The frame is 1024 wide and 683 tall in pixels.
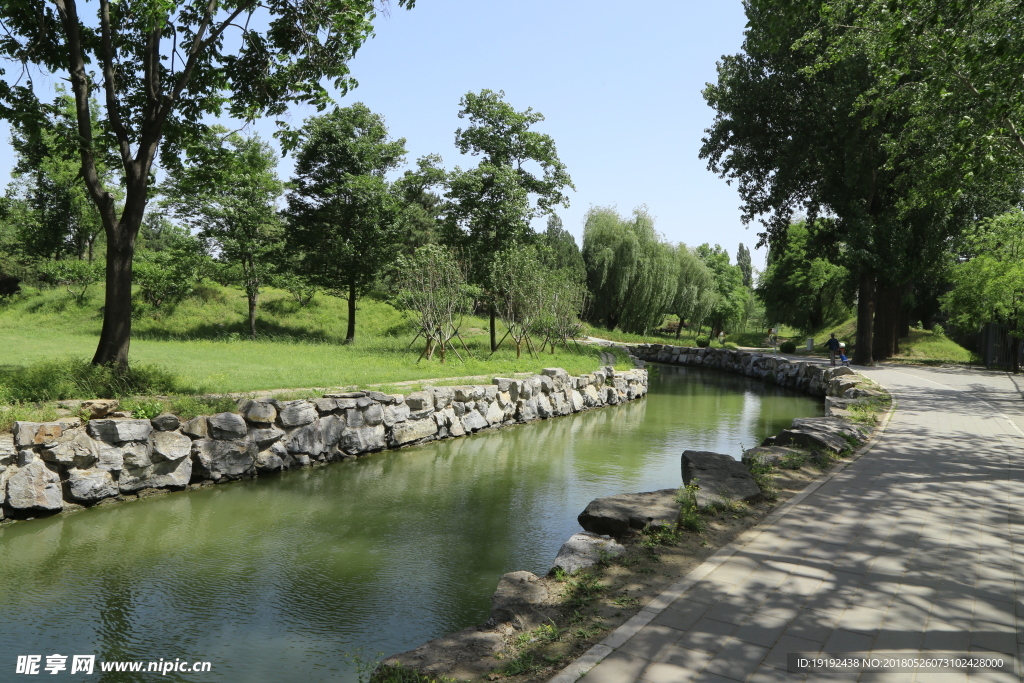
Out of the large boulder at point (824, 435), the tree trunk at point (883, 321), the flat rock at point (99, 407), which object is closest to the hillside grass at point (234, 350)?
the flat rock at point (99, 407)

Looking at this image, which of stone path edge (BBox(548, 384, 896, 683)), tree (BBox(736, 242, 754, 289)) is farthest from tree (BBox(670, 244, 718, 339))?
tree (BBox(736, 242, 754, 289))

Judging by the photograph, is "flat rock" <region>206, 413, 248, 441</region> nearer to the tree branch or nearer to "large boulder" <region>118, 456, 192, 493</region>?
"large boulder" <region>118, 456, 192, 493</region>

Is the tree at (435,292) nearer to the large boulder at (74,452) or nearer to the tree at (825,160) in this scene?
the large boulder at (74,452)

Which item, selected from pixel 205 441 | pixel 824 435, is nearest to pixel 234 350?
pixel 205 441

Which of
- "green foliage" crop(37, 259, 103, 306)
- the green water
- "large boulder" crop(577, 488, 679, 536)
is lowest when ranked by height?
the green water

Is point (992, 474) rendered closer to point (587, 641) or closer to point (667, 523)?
point (667, 523)

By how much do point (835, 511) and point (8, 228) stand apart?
41124mm

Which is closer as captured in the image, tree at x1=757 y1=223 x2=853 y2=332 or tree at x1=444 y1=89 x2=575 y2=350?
tree at x1=444 y1=89 x2=575 y2=350

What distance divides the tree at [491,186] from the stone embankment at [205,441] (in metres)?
9.13

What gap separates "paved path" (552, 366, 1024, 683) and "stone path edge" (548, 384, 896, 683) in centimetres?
1

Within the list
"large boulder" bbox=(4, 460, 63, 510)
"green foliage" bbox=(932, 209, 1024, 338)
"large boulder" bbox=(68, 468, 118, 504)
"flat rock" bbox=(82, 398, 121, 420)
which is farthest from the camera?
"green foliage" bbox=(932, 209, 1024, 338)

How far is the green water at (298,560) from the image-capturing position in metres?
4.62

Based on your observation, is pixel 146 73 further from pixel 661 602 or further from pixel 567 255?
pixel 567 255

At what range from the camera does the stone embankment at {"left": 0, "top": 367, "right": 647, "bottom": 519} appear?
22.9ft
